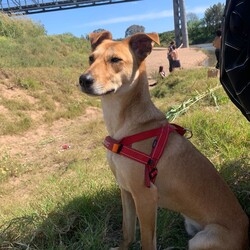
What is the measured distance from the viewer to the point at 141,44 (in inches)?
124

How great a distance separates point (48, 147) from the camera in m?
9.86

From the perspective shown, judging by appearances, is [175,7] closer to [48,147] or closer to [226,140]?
[48,147]

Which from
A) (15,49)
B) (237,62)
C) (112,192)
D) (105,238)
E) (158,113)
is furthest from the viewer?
(15,49)

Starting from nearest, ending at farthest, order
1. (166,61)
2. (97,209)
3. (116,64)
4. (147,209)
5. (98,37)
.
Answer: (147,209)
(116,64)
(98,37)
(97,209)
(166,61)

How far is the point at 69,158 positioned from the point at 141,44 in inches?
201

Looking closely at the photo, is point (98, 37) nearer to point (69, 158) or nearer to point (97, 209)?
point (97, 209)

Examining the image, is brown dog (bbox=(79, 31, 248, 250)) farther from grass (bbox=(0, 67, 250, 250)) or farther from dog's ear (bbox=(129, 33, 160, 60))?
grass (bbox=(0, 67, 250, 250))

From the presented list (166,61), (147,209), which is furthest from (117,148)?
(166,61)

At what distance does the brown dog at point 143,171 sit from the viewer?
8.94ft

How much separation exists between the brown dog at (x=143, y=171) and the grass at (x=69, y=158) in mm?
456

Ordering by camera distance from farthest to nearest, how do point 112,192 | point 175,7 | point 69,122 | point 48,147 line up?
1. point 175,7
2. point 69,122
3. point 48,147
4. point 112,192

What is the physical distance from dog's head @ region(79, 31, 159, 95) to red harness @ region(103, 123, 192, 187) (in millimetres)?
396

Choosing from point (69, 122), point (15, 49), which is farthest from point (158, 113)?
point (15, 49)

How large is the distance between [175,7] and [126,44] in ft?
149
